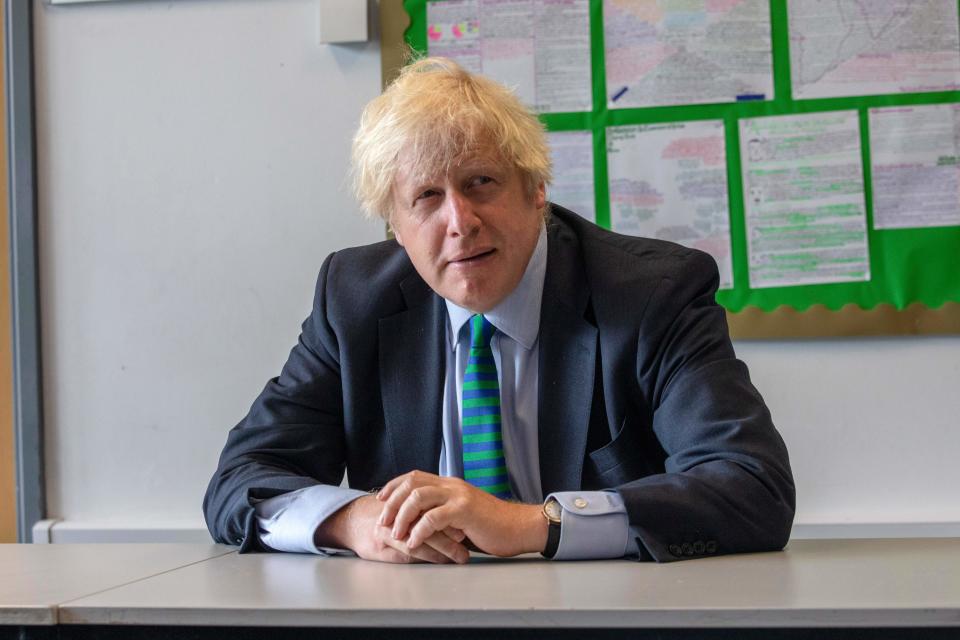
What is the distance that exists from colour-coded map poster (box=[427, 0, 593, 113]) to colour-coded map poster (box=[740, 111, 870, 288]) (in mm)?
415

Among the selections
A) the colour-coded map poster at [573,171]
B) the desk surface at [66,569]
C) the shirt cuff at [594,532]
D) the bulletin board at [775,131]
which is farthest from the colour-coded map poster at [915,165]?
the desk surface at [66,569]

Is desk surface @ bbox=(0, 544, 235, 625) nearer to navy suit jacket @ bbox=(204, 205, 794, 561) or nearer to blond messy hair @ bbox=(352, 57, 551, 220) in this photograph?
navy suit jacket @ bbox=(204, 205, 794, 561)

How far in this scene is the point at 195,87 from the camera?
2645 mm

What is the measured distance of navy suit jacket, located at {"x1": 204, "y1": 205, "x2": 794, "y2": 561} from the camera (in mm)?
1440

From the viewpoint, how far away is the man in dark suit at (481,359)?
1.52m

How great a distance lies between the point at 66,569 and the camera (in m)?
1.32

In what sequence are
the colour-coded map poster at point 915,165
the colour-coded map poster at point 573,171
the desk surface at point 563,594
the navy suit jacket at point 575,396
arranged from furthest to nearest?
the colour-coded map poster at point 573,171
the colour-coded map poster at point 915,165
the navy suit jacket at point 575,396
the desk surface at point 563,594

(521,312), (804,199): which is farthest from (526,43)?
(521,312)

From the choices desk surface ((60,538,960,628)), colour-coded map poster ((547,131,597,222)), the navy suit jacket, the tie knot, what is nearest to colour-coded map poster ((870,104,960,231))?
colour-coded map poster ((547,131,597,222))

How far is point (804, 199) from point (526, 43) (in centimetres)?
74

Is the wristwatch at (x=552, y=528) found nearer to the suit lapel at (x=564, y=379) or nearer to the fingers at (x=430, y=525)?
the fingers at (x=430, y=525)

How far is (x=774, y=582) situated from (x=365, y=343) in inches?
36.9

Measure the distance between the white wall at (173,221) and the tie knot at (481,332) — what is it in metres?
0.85

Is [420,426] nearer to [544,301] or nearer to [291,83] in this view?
[544,301]
